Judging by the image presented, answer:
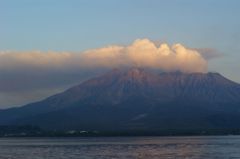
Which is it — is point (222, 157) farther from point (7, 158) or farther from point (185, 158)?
point (7, 158)

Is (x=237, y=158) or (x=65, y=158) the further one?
(x=65, y=158)

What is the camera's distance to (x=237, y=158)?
80062 mm

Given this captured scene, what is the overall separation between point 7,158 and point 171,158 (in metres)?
24.4

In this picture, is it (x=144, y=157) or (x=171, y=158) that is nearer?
(x=171, y=158)

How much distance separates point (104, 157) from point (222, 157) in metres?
16.0

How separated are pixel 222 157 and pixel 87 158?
18113 millimetres

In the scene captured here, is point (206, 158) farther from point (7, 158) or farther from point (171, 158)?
point (7, 158)

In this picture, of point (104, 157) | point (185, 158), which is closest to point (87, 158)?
point (104, 157)

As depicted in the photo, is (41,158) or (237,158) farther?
(41,158)

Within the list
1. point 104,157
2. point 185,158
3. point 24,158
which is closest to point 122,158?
point 104,157

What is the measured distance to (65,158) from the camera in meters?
87.2

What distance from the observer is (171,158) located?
268 ft

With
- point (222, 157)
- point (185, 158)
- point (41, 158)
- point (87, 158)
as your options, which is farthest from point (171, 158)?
point (41, 158)

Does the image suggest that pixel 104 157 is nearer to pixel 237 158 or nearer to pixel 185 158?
pixel 185 158
